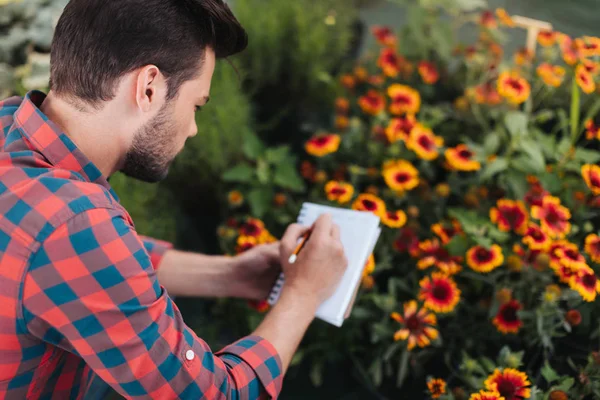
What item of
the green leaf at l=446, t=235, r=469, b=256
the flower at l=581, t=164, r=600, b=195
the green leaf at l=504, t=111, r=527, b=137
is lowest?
the green leaf at l=446, t=235, r=469, b=256

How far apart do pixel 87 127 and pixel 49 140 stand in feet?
0.23

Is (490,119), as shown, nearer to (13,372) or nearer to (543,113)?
(543,113)

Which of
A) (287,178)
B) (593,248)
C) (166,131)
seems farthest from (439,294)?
(166,131)

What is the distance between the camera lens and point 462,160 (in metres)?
1.43

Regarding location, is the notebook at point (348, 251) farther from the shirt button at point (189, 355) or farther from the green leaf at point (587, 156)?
the green leaf at point (587, 156)

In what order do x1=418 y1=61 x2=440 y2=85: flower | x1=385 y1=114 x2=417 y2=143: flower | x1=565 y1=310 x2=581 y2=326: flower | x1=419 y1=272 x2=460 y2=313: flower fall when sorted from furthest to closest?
x1=418 y1=61 x2=440 y2=85: flower < x1=385 y1=114 x2=417 y2=143: flower < x1=419 y1=272 x2=460 y2=313: flower < x1=565 y1=310 x2=581 y2=326: flower

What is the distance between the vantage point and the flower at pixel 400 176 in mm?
1424

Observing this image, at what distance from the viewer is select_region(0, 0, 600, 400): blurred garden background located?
1.16 meters

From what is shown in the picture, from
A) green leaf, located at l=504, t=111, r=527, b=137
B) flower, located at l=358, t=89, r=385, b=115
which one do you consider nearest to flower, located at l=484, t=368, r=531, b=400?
green leaf, located at l=504, t=111, r=527, b=137

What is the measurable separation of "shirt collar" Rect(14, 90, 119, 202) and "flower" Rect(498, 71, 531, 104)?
1063mm

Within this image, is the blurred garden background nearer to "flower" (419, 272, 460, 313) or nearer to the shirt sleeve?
"flower" (419, 272, 460, 313)

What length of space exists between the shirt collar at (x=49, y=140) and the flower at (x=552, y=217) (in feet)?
2.95

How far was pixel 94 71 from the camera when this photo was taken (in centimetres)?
87

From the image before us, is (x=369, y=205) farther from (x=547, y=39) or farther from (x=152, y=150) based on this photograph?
(x=547, y=39)
